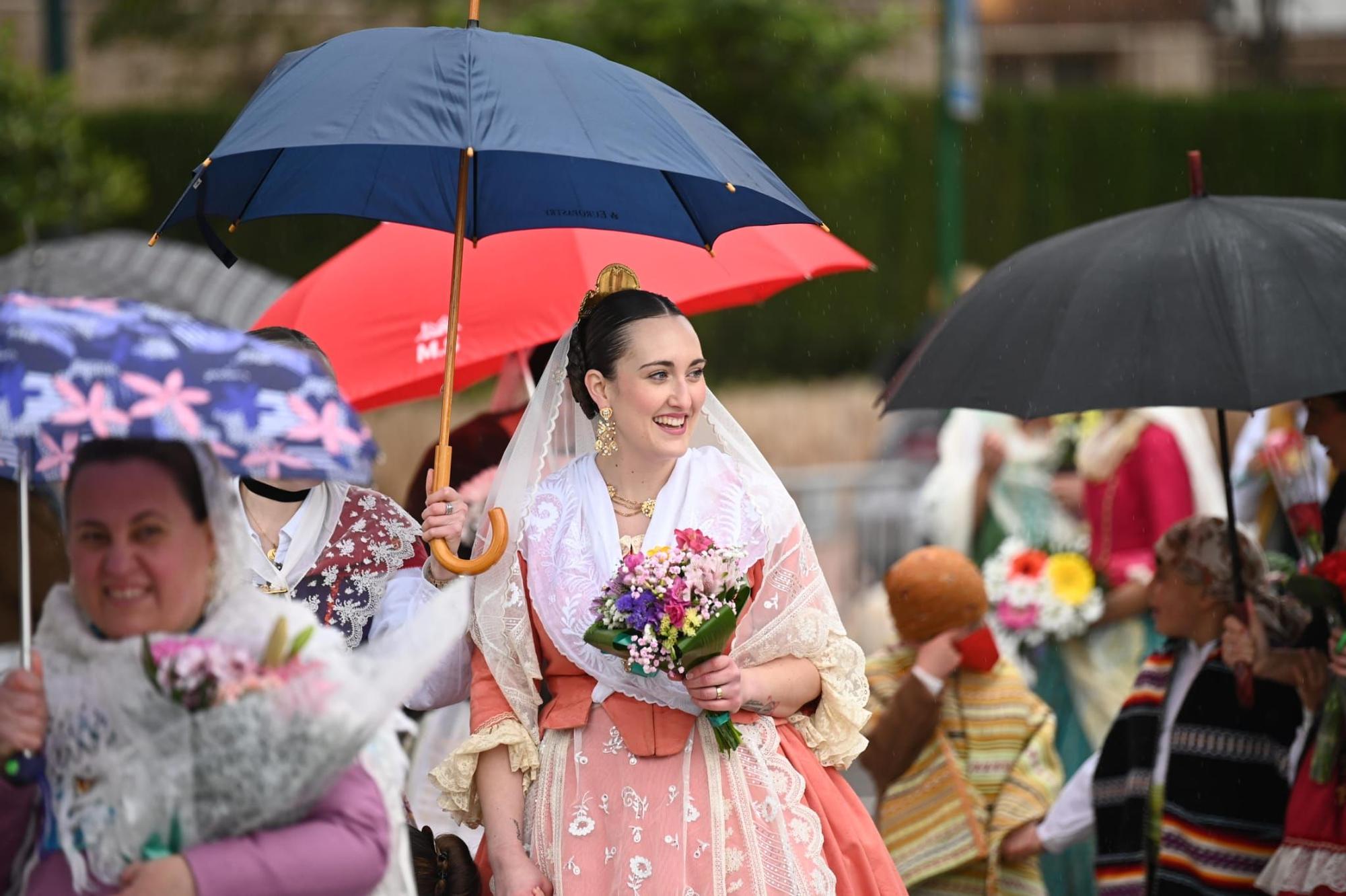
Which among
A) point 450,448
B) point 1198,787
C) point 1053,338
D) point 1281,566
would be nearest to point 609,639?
point 450,448

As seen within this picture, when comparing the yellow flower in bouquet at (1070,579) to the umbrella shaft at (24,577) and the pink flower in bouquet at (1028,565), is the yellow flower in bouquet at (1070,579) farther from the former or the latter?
the umbrella shaft at (24,577)

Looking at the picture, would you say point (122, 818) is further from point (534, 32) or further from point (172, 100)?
point (172, 100)

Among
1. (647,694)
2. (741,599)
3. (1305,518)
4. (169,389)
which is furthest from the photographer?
(1305,518)

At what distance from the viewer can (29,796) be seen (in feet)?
9.76

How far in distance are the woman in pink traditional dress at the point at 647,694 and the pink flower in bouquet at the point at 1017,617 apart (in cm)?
295

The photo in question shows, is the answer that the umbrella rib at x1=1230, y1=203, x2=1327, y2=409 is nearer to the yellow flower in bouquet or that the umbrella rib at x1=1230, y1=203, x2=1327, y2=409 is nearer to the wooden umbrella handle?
the wooden umbrella handle

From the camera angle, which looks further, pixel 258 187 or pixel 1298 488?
pixel 1298 488

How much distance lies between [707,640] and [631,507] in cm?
53

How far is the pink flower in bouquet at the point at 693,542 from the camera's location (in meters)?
3.74

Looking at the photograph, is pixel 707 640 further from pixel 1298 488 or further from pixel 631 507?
pixel 1298 488

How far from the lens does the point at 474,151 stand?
3.74 m

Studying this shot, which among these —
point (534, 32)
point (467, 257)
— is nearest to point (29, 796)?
point (467, 257)

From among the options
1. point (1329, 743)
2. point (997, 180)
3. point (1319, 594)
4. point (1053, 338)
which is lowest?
point (1329, 743)

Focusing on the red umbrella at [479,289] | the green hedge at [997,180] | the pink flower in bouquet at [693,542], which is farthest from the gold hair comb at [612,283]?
the green hedge at [997,180]
